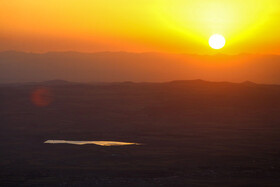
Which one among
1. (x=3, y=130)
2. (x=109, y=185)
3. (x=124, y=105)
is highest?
(x=124, y=105)

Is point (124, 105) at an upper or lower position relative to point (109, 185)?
upper

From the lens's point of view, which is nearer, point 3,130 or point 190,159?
point 190,159

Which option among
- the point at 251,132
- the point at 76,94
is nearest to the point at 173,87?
the point at 76,94

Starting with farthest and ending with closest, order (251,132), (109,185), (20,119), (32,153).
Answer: (20,119) < (251,132) < (32,153) < (109,185)

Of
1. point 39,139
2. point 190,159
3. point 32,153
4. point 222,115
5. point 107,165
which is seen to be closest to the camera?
point 107,165

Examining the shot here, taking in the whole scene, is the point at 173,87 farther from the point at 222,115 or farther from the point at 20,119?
the point at 20,119

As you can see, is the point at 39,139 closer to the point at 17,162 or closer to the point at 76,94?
the point at 17,162
